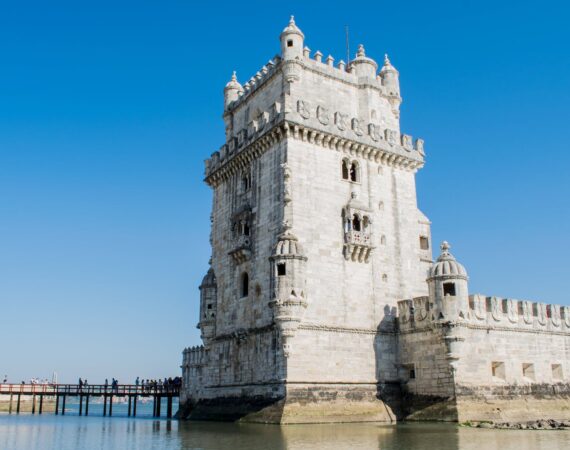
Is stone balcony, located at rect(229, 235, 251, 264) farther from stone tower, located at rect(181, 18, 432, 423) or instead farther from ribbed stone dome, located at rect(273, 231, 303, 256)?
ribbed stone dome, located at rect(273, 231, 303, 256)

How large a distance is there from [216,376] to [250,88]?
60.9 ft

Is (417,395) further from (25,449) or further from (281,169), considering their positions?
(25,449)

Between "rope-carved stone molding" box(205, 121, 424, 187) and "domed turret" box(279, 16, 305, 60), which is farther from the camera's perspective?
"domed turret" box(279, 16, 305, 60)

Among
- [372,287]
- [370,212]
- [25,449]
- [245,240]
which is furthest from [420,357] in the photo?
[25,449]

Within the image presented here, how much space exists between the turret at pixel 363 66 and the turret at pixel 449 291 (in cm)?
1396

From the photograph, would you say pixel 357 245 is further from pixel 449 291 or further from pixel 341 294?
pixel 449 291

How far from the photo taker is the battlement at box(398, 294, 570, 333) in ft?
107

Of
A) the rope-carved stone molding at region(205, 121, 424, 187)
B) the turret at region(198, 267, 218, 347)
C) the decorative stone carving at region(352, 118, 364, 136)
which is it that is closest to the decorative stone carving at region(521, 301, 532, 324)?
the rope-carved stone molding at region(205, 121, 424, 187)

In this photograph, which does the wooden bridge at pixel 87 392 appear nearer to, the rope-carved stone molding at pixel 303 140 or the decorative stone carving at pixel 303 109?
the rope-carved stone molding at pixel 303 140

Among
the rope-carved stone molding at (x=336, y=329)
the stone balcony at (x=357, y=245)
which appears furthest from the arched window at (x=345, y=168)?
the rope-carved stone molding at (x=336, y=329)

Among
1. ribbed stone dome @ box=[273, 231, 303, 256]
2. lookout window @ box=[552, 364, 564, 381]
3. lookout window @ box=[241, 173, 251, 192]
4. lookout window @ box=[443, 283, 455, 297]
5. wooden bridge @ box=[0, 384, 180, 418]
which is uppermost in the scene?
lookout window @ box=[241, 173, 251, 192]

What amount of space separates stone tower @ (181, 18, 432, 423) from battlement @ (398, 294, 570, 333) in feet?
5.74

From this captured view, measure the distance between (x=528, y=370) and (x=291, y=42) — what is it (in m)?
23.3

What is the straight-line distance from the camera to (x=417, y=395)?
3344 centimetres
